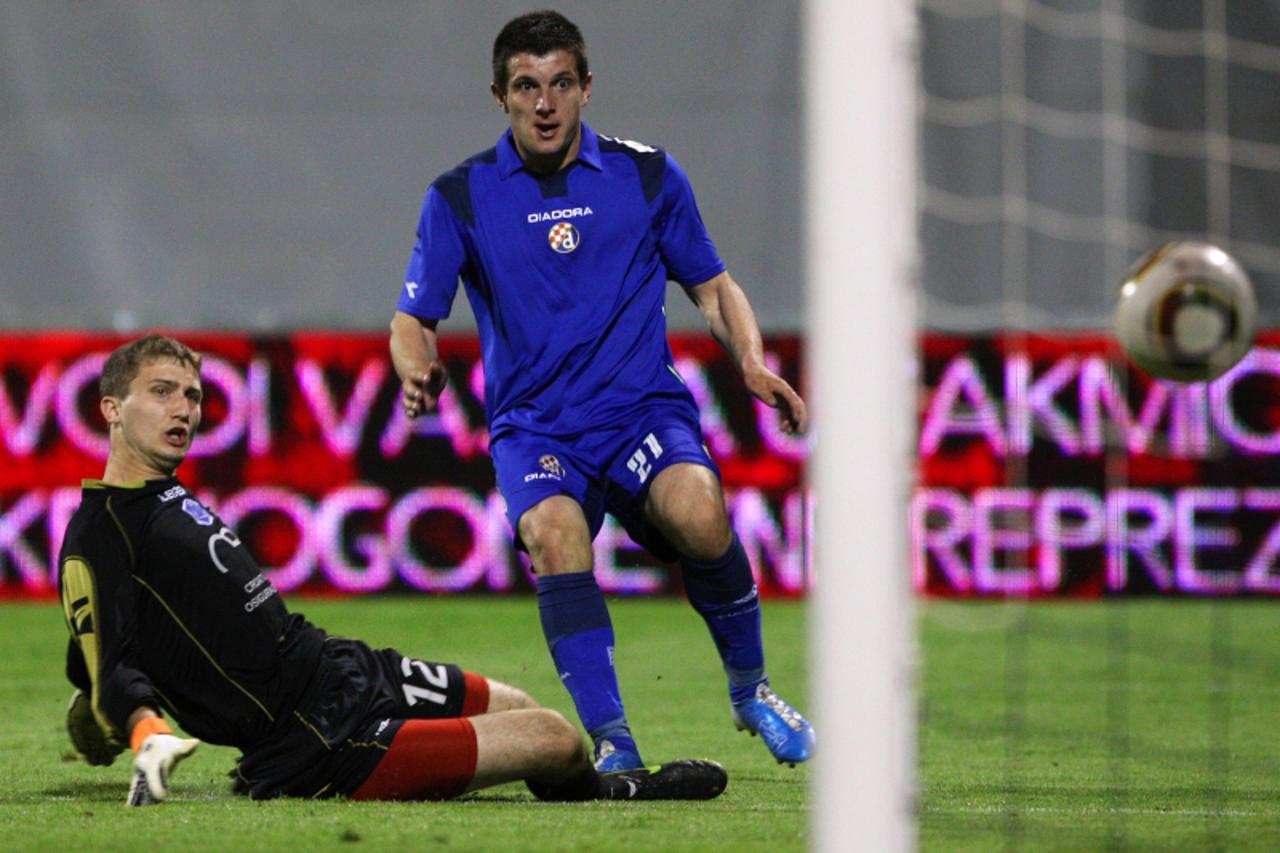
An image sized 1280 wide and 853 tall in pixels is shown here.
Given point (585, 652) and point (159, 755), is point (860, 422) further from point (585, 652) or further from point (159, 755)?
point (585, 652)

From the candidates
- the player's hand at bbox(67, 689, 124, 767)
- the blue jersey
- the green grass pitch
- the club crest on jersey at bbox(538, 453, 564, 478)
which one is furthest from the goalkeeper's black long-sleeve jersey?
the blue jersey

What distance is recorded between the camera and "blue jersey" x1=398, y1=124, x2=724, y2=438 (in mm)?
4742

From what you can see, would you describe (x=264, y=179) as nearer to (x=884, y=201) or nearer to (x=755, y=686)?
(x=755, y=686)

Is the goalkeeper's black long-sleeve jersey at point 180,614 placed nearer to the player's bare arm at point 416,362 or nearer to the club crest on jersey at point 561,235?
the player's bare arm at point 416,362

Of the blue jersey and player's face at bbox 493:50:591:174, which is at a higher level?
player's face at bbox 493:50:591:174

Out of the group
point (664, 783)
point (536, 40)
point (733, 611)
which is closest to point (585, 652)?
point (664, 783)

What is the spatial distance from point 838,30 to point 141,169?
9.69 metres

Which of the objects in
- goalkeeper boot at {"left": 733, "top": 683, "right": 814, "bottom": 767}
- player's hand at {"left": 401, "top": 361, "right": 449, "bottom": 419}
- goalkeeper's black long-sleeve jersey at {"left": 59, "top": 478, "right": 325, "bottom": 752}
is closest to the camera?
goalkeeper's black long-sleeve jersey at {"left": 59, "top": 478, "right": 325, "bottom": 752}

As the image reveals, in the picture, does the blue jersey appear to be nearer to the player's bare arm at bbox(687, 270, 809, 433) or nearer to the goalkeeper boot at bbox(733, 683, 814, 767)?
the player's bare arm at bbox(687, 270, 809, 433)

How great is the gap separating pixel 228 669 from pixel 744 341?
151cm

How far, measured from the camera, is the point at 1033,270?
36.8ft

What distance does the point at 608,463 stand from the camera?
4723mm

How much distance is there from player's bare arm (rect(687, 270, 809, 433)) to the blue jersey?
0.15 metres

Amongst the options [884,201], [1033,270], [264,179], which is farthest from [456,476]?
[884,201]
